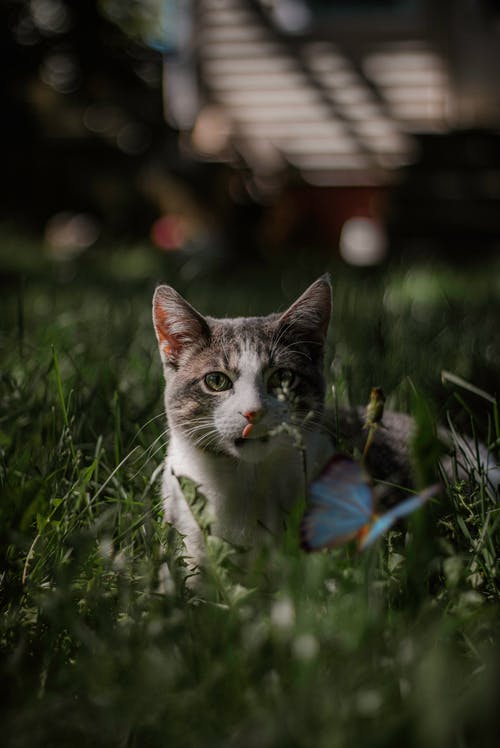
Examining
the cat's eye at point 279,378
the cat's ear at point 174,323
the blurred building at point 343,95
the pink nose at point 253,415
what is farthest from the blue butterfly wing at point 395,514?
the blurred building at point 343,95

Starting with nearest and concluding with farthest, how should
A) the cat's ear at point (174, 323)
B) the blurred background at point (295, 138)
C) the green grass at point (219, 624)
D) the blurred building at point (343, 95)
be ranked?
the green grass at point (219, 624) < the cat's ear at point (174, 323) < the blurred background at point (295, 138) < the blurred building at point (343, 95)

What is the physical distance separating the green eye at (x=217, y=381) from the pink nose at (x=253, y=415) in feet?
0.76

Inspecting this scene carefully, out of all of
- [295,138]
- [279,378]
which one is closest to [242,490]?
[279,378]

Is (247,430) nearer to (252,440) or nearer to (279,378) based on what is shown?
(252,440)

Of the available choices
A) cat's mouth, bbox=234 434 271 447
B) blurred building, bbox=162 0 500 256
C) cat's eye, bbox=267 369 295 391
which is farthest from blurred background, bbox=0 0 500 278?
cat's mouth, bbox=234 434 271 447

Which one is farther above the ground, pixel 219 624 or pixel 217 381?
pixel 217 381

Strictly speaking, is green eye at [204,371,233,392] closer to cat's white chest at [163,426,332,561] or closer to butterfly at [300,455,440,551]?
cat's white chest at [163,426,332,561]

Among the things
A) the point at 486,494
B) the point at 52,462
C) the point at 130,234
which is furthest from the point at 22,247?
the point at 486,494

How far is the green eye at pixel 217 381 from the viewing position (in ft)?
6.58

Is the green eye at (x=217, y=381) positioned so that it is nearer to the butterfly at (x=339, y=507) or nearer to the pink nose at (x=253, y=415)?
the pink nose at (x=253, y=415)

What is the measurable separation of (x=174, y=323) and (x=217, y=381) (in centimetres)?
24

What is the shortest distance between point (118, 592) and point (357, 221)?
7810mm

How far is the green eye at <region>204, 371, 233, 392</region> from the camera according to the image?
201 centimetres

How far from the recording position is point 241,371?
1.98 metres
